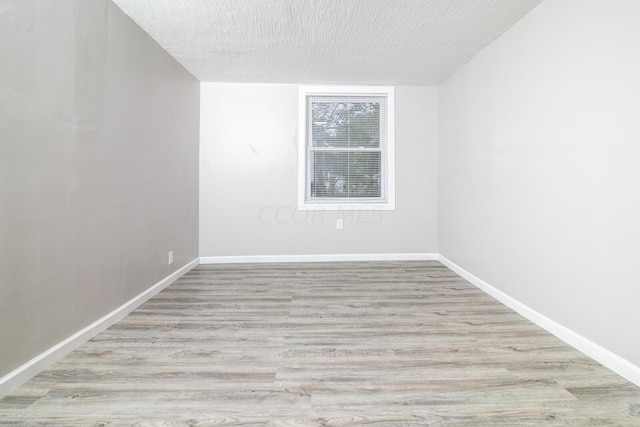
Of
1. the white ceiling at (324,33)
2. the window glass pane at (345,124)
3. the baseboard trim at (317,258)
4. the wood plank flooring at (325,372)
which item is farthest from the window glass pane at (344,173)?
the wood plank flooring at (325,372)

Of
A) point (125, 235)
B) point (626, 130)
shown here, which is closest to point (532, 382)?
point (626, 130)

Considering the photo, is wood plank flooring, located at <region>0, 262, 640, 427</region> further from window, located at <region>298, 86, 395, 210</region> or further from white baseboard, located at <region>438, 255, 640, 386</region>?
window, located at <region>298, 86, 395, 210</region>

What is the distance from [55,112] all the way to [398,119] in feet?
11.4

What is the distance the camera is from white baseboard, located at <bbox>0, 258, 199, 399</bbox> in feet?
4.65

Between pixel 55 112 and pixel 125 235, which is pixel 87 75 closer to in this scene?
pixel 55 112

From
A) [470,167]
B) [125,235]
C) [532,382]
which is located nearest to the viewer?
[532,382]

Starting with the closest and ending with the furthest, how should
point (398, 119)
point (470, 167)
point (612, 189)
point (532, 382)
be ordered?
1. point (532, 382)
2. point (612, 189)
3. point (470, 167)
4. point (398, 119)

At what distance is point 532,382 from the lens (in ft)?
4.88

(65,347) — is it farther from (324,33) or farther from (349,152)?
(349,152)

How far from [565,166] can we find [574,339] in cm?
105

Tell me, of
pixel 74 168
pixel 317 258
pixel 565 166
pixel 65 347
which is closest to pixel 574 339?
pixel 565 166

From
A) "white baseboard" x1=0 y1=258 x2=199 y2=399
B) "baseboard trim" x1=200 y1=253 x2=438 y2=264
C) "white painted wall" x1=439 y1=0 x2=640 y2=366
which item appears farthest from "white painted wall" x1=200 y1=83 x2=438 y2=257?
"white baseboard" x1=0 y1=258 x2=199 y2=399

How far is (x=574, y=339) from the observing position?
72.4 inches

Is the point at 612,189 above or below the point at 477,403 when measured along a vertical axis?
above
